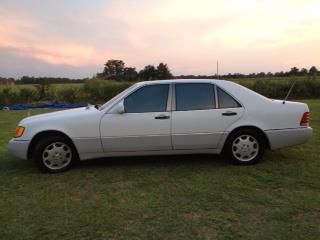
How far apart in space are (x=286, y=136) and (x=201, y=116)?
1474 mm

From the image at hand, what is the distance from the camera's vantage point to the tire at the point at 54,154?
6.93 m

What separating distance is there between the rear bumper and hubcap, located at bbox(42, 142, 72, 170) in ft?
10.9

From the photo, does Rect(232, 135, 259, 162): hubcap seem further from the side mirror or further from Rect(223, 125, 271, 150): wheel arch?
the side mirror

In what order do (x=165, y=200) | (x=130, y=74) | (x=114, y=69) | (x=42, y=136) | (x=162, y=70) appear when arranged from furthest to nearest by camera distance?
(x=114, y=69) → (x=130, y=74) → (x=162, y=70) → (x=42, y=136) → (x=165, y=200)

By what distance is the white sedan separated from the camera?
694cm

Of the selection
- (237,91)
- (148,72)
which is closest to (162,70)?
(148,72)

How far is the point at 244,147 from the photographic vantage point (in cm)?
707

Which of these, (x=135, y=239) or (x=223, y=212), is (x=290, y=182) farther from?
(x=135, y=239)

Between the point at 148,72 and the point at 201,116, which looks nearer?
the point at 201,116

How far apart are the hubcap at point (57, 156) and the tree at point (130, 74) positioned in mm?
34098

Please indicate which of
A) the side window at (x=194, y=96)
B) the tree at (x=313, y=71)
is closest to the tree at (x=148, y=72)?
the tree at (x=313, y=71)

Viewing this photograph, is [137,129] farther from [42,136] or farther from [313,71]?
[313,71]

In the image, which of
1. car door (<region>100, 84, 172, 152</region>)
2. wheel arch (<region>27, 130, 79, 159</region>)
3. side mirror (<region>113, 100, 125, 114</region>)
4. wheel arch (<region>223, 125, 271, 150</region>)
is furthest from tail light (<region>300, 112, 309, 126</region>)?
wheel arch (<region>27, 130, 79, 159</region>)

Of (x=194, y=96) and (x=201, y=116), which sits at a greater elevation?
(x=194, y=96)
